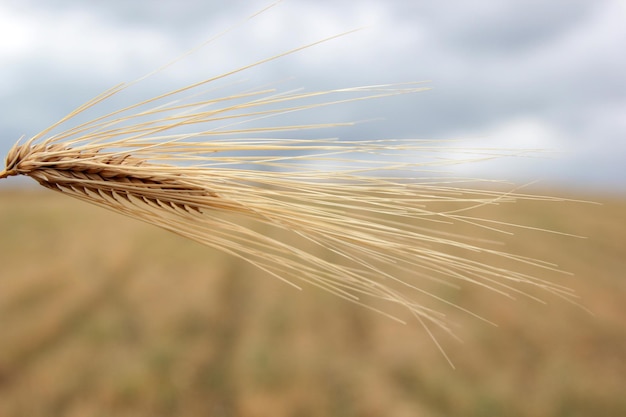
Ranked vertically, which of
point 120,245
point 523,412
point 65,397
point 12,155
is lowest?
point 523,412

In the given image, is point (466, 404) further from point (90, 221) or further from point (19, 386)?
point (90, 221)

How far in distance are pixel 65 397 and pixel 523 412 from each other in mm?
4375

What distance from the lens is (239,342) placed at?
703cm

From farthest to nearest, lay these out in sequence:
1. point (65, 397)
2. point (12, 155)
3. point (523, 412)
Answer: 1. point (523, 412)
2. point (65, 397)
3. point (12, 155)

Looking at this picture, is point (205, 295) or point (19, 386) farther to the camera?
point (205, 295)

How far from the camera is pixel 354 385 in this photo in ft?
21.2

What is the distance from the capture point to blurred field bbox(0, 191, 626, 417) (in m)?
6.06

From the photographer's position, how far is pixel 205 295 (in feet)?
24.5

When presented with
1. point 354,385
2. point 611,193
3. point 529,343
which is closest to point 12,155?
point 354,385

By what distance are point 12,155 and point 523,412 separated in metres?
6.17

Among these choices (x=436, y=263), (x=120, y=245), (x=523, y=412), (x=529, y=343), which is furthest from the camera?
(x=120, y=245)

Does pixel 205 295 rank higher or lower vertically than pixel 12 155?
lower

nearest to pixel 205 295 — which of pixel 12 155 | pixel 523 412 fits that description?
pixel 523 412

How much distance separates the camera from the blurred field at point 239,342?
6062 millimetres
